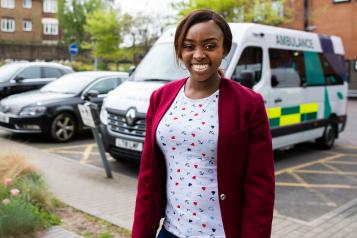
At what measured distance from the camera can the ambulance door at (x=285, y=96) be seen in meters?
7.61

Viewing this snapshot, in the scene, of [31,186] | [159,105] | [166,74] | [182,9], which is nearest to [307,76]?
[166,74]

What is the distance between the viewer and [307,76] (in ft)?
28.3

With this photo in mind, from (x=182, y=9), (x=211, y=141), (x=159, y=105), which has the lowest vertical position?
(x=211, y=141)

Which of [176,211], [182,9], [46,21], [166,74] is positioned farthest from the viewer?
[46,21]

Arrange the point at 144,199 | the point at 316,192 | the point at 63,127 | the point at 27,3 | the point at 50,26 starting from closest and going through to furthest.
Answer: the point at 144,199
the point at 316,192
the point at 63,127
the point at 27,3
the point at 50,26

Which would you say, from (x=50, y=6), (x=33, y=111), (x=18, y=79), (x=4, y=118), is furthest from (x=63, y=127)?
A: (x=50, y=6)

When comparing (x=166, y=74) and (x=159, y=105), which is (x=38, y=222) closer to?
(x=159, y=105)

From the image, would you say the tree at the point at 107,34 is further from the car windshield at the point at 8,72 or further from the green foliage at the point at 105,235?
the green foliage at the point at 105,235

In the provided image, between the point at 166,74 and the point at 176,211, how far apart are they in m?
5.17

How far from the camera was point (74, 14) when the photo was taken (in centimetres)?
5344

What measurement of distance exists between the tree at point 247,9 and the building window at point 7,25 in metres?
35.3

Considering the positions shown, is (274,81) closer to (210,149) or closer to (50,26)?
(210,149)

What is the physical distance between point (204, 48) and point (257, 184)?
0.63m

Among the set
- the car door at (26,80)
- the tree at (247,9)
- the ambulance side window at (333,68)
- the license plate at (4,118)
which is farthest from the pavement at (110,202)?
the tree at (247,9)
